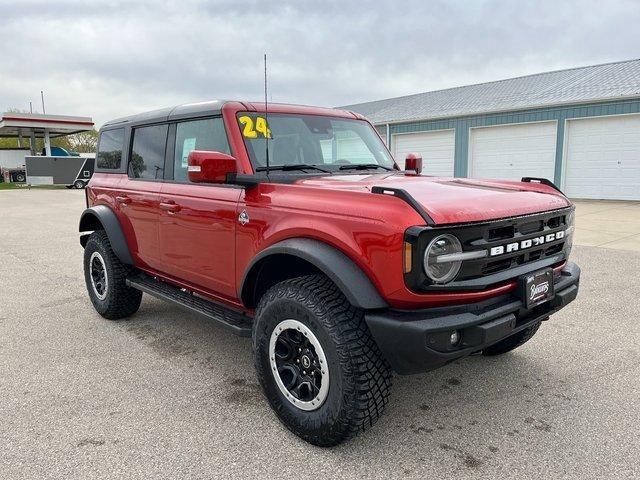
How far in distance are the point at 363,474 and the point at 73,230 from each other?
36.0 feet

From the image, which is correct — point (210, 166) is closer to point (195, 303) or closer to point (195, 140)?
point (195, 140)

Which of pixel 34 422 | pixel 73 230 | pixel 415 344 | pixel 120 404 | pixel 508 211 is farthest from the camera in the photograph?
pixel 73 230

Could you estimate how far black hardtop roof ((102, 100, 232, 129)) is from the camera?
3.49 m

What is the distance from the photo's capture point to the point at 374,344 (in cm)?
244

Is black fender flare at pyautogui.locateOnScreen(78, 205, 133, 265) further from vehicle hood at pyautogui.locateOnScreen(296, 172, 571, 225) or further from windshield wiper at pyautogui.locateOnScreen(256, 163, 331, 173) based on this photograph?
vehicle hood at pyautogui.locateOnScreen(296, 172, 571, 225)

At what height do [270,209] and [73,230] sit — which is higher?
[270,209]

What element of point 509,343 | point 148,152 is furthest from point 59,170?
point 509,343

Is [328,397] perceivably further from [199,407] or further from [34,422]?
[34,422]

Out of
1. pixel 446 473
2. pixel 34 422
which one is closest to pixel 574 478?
pixel 446 473

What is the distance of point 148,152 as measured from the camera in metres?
4.21

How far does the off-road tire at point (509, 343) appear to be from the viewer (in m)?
3.49

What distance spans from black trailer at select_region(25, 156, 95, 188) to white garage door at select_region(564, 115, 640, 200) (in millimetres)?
25798

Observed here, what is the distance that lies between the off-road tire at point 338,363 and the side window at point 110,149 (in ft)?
9.20

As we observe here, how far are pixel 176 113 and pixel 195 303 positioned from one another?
1.48 meters
